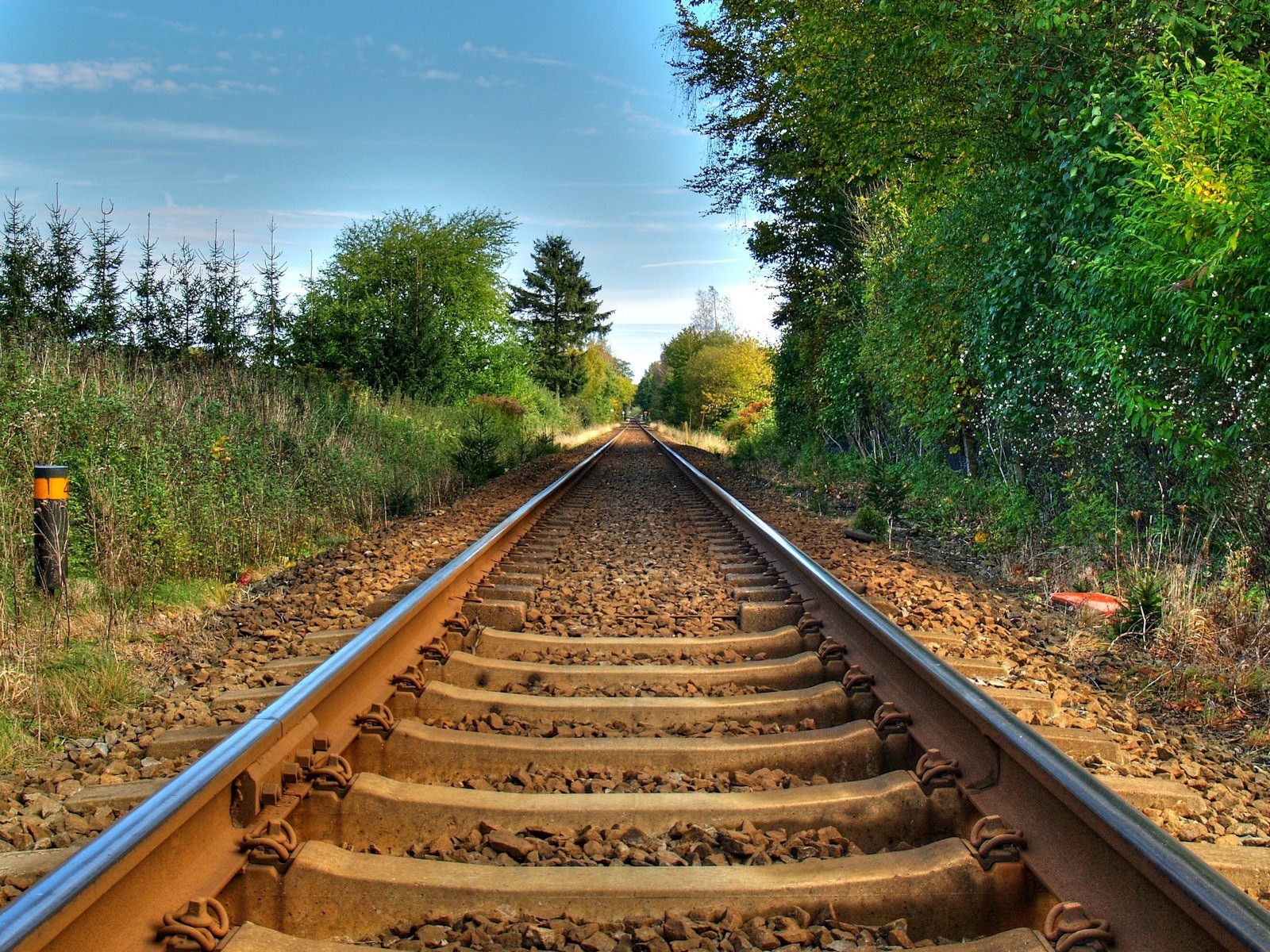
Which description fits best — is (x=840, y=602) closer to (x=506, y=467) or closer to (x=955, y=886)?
(x=955, y=886)

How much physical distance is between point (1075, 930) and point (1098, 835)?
0.82 ft

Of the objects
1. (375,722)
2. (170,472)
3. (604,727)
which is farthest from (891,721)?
(170,472)

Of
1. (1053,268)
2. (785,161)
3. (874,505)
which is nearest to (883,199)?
(785,161)

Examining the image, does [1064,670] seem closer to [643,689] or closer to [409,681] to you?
[643,689]

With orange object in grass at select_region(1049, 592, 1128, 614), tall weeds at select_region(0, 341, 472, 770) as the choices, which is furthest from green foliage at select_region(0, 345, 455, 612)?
orange object in grass at select_region(1049, 592, 1128, 614)

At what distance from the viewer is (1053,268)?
7.18 m

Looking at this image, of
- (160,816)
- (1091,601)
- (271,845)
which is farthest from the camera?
(1091,601)

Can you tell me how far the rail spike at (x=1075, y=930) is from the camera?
186cm

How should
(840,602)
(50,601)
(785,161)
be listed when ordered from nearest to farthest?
(840,602) → (50,601) → (785,161)

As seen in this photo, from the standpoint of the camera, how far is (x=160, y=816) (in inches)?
77.8

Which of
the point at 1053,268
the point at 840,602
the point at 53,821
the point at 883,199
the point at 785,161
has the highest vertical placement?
the point at 785,161

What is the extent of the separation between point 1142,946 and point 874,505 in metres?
8.30

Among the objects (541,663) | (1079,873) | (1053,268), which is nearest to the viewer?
(1079,873)

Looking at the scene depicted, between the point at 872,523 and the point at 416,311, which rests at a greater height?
the point at 416,311
